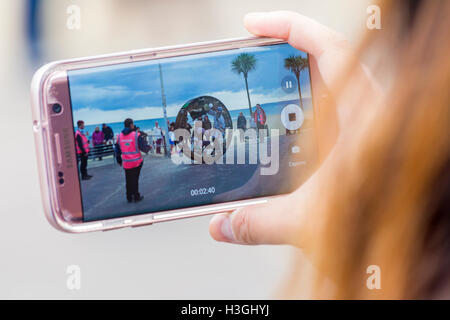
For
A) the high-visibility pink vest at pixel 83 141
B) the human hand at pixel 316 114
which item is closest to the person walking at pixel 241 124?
the human hand at pixel 316 114

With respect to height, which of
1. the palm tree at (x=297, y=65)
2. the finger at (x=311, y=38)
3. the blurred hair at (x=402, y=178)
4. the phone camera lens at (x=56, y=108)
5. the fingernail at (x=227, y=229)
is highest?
the finger at (x=311, y=38)

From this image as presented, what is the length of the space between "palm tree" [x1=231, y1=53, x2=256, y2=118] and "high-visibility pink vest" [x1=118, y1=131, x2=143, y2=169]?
0.53ft

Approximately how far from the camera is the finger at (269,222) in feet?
1.59

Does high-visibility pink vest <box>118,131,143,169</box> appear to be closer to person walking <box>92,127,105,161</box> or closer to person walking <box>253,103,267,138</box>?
person walking <box>92,127,105,161</box>

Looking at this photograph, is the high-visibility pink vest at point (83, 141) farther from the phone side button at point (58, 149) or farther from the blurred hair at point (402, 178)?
the blurred hair at point (402, 178)

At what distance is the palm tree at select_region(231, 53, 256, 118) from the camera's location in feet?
1.57

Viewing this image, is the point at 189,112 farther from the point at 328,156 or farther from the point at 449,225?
the point at 449,225

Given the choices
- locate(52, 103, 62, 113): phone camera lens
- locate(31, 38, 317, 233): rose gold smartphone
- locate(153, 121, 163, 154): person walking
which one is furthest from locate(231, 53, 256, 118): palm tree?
locate(52, 103, 62, 113): phone camera lens

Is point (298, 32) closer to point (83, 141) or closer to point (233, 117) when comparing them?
point (233, 117)

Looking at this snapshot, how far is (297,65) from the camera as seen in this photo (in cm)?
49

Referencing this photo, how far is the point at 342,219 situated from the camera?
0.30 meters

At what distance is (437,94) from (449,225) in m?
0.10
